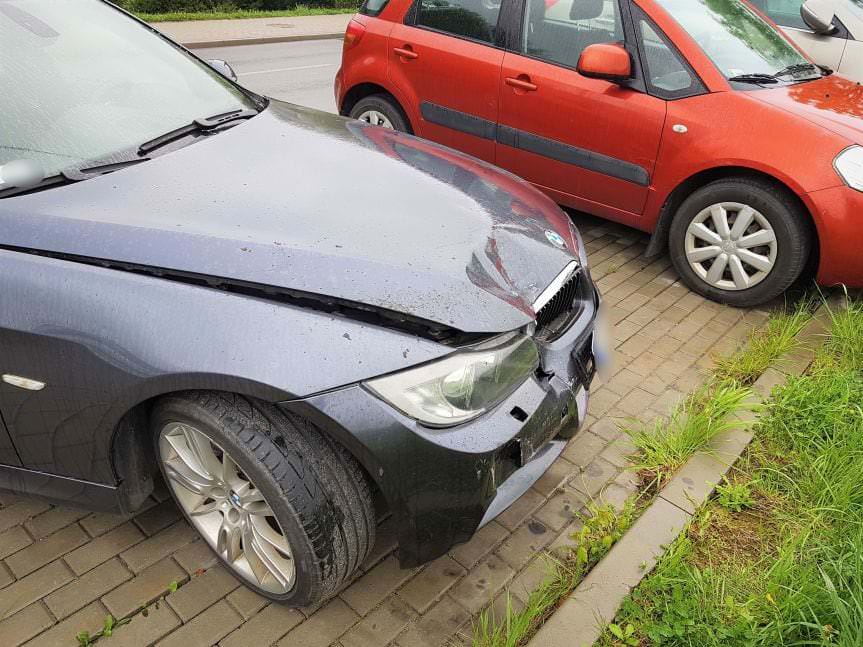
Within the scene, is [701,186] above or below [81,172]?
below

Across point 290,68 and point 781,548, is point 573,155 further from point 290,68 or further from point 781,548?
point 290,68

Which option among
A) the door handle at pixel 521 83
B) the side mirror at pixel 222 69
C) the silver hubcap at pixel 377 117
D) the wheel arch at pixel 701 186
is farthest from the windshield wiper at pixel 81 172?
the silver hubcap at pixel 377 117

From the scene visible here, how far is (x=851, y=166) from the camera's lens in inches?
138

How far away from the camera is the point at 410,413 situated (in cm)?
182

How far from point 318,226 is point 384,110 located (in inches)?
130

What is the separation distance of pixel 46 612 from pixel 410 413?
133 cm

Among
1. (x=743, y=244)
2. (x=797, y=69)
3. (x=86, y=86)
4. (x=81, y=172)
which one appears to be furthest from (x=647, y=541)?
(x=797, y=69)

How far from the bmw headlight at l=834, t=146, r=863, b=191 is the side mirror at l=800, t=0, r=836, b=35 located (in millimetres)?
2767

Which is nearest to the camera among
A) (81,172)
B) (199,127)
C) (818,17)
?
(81,172)

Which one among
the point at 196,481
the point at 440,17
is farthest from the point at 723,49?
the point at 196,481

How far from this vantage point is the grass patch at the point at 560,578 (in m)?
2.08

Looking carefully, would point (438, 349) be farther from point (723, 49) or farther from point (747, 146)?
point (723, 49)

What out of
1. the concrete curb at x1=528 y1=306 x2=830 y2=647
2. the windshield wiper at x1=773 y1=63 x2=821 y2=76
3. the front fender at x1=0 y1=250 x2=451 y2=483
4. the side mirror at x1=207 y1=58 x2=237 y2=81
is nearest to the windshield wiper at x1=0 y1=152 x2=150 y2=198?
the front fender at x1=0 y1=250 x2=451 y2=483

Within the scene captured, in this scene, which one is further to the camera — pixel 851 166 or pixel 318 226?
pixel 851 166
